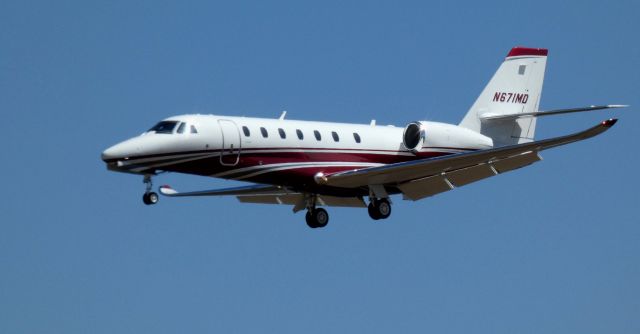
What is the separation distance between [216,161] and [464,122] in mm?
8248

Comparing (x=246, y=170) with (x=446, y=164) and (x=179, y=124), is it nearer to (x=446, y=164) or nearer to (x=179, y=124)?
(x=179, y=124)

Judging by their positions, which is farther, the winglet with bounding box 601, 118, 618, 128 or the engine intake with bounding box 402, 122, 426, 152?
the engine intake with bounding box 402, 122, 426, 152

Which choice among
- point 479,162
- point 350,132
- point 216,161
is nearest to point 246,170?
point 216,161

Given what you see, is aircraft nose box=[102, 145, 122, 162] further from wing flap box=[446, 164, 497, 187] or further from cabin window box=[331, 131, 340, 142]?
wing flap box=[446, 164, 497, 187]

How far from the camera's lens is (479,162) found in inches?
1375

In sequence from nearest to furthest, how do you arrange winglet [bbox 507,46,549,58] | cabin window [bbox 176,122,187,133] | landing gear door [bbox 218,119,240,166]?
cabin window [bbox 176,122,187,133] → landing gear door [bbox 218,119,240,166] → winglet [bbox 507,46,549,58]

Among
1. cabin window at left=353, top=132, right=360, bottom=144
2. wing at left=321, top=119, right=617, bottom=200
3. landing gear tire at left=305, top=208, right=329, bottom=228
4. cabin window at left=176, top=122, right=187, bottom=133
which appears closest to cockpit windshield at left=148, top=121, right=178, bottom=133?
cabin window at left=176, top=122, right=187, bottom=133

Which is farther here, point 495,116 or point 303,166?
point 495,116

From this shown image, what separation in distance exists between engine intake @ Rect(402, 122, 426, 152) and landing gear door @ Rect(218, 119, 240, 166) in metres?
5.20

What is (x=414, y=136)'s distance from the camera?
3641cm

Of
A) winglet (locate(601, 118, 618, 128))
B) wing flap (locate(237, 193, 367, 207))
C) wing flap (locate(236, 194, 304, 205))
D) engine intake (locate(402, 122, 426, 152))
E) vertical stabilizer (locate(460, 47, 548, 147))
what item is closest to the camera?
winglet (locate(601, 118, 618, 128))

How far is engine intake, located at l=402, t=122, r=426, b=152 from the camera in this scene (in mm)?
36188

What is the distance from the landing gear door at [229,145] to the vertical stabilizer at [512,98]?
762 centimetres

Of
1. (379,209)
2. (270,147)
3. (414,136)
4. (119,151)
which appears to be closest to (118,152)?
(119,151)
